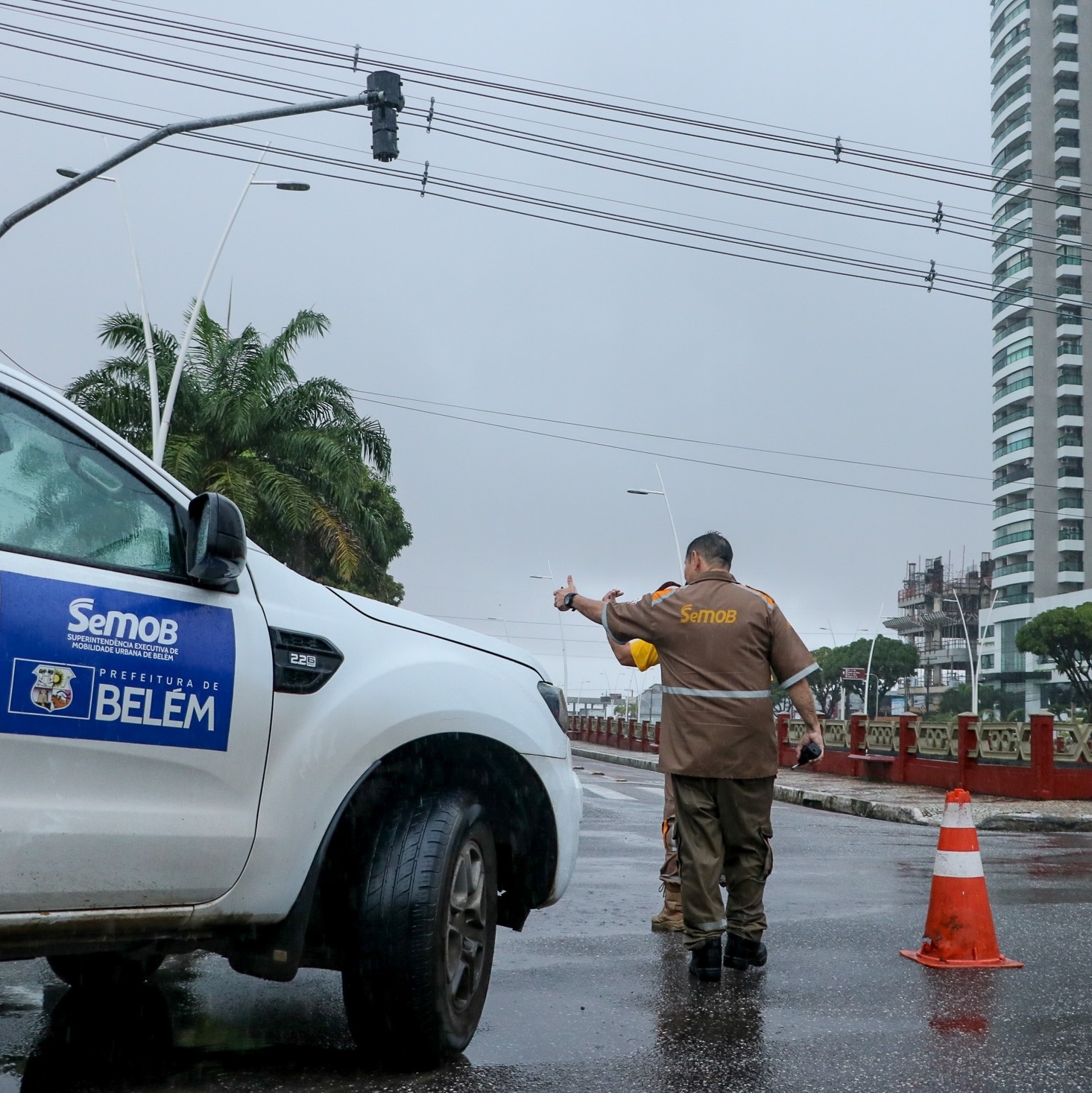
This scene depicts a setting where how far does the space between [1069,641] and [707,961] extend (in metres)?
84.9

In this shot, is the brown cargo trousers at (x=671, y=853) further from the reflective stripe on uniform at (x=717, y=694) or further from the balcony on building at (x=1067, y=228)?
the balcony on building at (x=1067, y=228)

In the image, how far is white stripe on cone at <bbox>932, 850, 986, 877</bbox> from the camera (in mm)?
5891

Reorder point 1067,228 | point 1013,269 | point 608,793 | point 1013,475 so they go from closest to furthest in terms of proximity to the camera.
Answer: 1. point 608,793
2. point 1067,228
3. point 1013,269
4. point 1013,475

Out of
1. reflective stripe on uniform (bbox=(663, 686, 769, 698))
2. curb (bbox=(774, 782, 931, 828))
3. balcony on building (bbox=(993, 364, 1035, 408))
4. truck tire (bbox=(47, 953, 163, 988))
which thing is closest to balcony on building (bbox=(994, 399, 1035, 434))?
balcony on building (bbox=(993, 364, 1035, 408))

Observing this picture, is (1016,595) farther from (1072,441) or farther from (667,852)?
(667,852)

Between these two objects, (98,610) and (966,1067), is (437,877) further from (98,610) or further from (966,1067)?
(966,1067)

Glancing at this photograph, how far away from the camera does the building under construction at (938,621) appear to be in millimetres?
139000

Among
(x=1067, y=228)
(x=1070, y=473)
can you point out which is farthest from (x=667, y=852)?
(x=1070, y=473)

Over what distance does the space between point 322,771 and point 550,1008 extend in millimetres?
1578

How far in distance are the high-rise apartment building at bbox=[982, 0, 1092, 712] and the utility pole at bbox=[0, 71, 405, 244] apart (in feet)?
301

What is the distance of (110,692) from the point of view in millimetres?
3332

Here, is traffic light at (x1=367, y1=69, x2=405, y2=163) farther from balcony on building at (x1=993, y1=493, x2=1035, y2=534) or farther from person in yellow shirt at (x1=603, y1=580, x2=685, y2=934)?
balcony on building at (x1=993, y1=493, x2=1035, y2=534)

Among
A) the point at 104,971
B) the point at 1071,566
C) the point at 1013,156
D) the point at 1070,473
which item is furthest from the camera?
the point at 1013,156

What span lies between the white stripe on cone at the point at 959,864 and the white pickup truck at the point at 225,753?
93.1 inches
